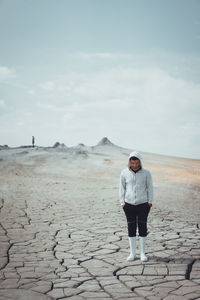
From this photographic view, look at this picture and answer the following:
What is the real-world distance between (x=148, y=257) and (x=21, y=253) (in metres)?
1.65

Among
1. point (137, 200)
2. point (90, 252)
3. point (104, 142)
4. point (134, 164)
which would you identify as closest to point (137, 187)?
point (137, 200)

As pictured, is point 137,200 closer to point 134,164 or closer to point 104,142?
point 134,164

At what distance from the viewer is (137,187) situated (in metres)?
3.56

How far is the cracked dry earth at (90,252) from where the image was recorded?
2.80 m

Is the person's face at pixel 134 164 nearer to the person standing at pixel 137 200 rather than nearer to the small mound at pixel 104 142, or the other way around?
the person standing at pixel 137 200

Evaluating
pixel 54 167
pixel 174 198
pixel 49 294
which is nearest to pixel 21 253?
pixel 49 294

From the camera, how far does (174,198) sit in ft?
29.8

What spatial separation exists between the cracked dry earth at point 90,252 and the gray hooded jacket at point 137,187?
0.75 m

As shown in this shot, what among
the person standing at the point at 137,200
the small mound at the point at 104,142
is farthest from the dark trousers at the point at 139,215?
the small mound at the point at 104,142

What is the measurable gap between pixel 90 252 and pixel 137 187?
1163mm

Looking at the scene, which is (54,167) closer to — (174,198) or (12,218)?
(174,198)

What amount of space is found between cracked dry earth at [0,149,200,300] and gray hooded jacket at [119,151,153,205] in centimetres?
75

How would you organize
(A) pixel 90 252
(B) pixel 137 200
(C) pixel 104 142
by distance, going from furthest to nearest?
(C) pixel 104 142, (A) pixel 90 252, (B) pixel 137 200

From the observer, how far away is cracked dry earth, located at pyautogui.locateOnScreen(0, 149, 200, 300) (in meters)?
2.80
